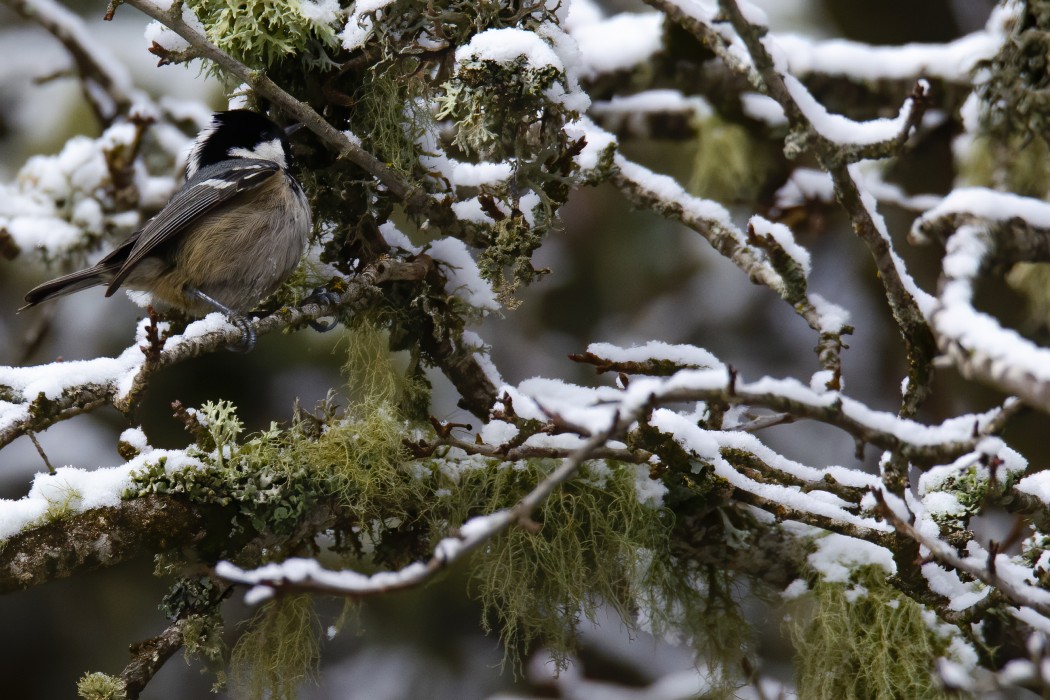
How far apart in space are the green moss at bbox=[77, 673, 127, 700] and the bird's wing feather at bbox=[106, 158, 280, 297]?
126cm

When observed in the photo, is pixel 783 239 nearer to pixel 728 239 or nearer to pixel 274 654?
pixel 728 239

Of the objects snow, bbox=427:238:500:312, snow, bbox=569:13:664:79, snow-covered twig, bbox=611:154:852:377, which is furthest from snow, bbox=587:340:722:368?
snow, bbox=569:13:664:79

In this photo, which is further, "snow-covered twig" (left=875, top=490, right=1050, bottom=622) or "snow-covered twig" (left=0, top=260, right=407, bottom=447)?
"snow-covered twig" (left=0, top=260, right=407, bottom=447)

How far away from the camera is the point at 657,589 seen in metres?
2.65

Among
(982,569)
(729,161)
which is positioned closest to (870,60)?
(729,161)

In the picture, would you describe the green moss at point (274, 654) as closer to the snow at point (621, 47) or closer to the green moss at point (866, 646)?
the green moss at point (866, 646)

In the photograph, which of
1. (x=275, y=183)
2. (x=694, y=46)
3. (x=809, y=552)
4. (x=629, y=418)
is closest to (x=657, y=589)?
(x=809, y=552)

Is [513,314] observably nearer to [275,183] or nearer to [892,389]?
[892,389]

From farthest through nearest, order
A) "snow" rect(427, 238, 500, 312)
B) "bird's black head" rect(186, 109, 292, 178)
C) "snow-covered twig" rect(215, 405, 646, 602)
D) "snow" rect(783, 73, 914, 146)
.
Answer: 1. "bird's black head" rect(186, 109, 292, 178)
2. "snow" rect(427, 238, 500, 312)
3. "snow" rect(783, 73, 914, 146)
4. "snow-covered twig" rect(215, 405, 646, 602)

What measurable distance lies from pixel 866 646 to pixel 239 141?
235cm

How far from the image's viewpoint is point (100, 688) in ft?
7.16

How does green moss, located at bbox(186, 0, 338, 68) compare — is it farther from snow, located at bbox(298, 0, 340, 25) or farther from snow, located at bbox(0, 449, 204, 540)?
snow, located at bbox(0, 449, 204, 540)

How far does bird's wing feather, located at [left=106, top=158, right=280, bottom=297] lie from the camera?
123 inches

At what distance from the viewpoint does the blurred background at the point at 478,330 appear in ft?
16.0
